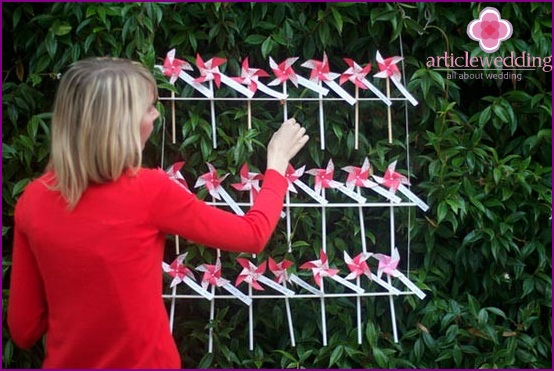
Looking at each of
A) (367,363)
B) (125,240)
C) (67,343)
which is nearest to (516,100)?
(367,363)

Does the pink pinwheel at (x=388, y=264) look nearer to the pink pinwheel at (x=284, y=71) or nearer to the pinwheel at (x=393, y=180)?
the pinwheel at (x=393, y=180)

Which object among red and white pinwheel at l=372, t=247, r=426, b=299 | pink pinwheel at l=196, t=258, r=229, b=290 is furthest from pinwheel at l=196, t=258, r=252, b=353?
red and white pinwheel at l=372, t=247, r=426, b=299

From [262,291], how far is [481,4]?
118 centimetres

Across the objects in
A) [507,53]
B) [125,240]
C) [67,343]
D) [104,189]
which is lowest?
[67,343]

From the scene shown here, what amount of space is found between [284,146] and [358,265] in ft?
1.78

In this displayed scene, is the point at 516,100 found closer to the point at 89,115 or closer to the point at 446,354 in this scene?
the point at 446,354

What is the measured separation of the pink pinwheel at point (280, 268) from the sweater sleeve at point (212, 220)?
55 cm

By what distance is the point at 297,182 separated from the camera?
2.28m

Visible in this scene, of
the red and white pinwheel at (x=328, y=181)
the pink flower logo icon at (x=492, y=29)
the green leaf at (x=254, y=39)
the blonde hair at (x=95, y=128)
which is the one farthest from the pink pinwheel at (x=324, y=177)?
the blonde hair at (x=95, y=128)

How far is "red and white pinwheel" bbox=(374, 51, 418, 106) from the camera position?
7.39 ft

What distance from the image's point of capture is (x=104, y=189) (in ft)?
5.15

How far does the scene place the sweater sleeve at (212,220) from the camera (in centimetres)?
161

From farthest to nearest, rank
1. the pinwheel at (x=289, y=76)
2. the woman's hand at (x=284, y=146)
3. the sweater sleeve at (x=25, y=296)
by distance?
the pinwheel at (x=289, y=76) → the woman's hand at (x=284, y=146) → the sweater sleeve at (x=25, y=296)

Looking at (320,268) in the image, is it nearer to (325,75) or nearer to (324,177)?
(324,177)
